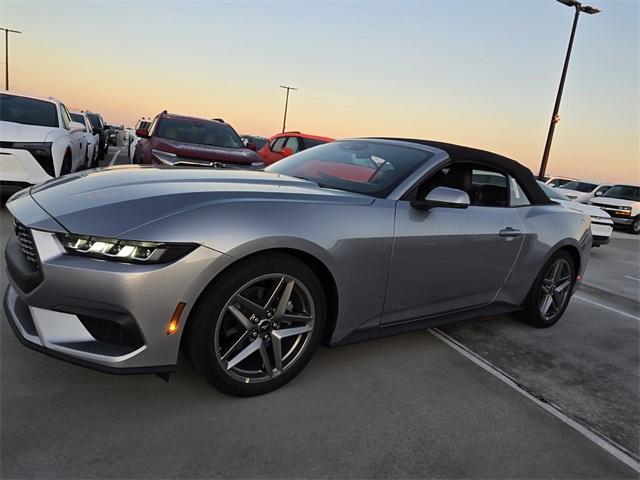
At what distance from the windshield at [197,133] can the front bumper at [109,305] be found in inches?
241

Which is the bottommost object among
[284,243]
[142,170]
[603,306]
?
[603,306]

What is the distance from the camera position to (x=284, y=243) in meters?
2.23

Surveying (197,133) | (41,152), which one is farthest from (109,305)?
(197,133)

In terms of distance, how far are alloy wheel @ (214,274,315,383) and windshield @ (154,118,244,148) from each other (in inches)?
235

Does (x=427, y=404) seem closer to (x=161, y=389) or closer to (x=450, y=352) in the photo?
(x=450, y=352)

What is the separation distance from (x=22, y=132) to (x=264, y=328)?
208 inches

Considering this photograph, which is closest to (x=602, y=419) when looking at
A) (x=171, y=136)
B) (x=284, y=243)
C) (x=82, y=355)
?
(x=284, y=243)

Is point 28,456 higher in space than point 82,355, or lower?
lower

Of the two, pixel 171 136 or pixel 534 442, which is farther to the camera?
pixel 171 136

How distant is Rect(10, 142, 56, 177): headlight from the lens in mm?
5711

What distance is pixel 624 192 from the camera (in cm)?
1733

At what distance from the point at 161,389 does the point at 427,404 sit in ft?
4.73

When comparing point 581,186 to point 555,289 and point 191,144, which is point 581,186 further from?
point 555,289

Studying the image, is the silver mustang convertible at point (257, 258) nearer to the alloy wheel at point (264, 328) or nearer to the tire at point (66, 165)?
the alloy wheel at point (264, 328)
